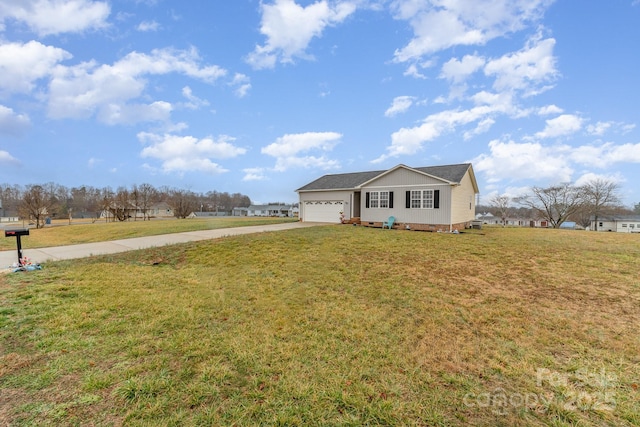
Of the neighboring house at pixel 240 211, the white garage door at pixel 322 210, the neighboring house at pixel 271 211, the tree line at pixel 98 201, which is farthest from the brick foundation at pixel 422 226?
the neighboring house at pixel 240 211

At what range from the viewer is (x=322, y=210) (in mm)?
20359

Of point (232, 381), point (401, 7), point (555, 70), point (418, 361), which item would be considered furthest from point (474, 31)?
point (232, 381)

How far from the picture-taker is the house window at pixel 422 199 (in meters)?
14.9

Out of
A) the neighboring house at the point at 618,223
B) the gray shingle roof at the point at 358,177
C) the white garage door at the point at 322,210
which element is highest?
the gray shingle roof at the point at 358,177

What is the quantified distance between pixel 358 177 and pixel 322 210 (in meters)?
3.94

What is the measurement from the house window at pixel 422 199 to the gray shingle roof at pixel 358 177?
1.30 metres

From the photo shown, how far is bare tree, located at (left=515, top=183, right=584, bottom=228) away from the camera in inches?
1301

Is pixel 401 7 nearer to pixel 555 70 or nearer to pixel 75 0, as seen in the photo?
pixel 555 70

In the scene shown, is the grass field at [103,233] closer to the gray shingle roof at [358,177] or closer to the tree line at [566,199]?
the gray shingle roof at [358,177]

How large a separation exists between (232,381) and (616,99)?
1943 cm

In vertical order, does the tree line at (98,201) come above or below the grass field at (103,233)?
above

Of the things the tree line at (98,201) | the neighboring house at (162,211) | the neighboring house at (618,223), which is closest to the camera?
the tree line at (98,201)

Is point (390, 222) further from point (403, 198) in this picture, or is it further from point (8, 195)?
point (8, 195)

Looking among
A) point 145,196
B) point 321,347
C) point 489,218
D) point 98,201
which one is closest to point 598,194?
point 489,218
